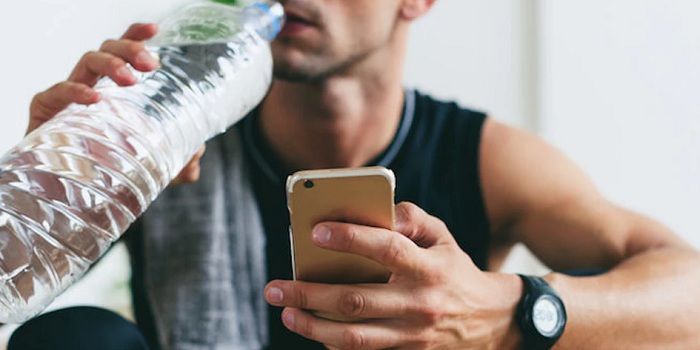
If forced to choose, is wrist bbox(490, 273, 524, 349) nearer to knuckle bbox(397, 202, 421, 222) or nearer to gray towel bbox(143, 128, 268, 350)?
knuckle bbox(397, 202, 421, 222)

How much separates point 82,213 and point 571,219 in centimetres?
66

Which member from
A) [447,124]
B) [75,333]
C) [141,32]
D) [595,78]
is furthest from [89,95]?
[595,78]

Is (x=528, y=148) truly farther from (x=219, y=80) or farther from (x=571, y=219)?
(x=219, y=80)

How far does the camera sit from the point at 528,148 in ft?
4.03

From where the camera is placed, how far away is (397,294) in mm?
715

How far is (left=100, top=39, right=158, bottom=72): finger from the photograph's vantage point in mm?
810

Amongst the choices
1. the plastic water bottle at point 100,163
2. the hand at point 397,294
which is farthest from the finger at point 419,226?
the plastic water bottle at point 100,163

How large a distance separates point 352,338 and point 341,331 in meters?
0.01

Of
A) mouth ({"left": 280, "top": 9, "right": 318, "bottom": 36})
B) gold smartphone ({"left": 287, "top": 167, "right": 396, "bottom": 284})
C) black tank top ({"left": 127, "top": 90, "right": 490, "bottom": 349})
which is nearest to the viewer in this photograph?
gold smartphone ({"left": 287, "top": 167, "right": 396, "bottom": 284})

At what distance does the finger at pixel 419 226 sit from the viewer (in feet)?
2.37

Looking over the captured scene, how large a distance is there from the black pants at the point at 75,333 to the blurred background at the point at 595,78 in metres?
0.84

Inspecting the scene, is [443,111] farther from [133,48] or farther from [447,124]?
[133,48]

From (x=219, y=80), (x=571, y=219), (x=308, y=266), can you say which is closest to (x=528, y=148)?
(x=571, y=219)

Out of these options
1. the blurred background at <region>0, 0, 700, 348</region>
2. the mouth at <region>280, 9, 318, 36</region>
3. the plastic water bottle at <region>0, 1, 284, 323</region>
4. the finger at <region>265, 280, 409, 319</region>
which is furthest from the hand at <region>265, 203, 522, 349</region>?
the blurred background at <region>0, 0, 700, 348</region>
